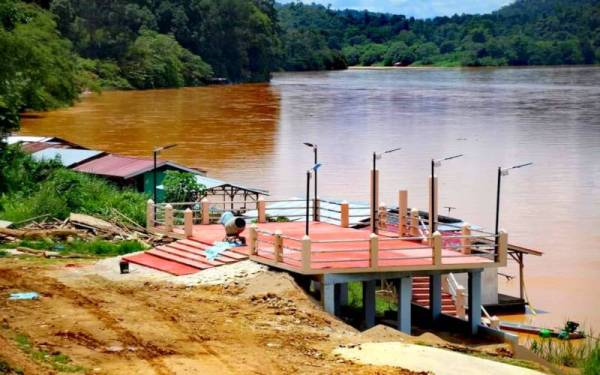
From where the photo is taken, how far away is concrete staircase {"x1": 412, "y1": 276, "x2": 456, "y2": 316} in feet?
64.7

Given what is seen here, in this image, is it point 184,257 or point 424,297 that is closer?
point 184,257

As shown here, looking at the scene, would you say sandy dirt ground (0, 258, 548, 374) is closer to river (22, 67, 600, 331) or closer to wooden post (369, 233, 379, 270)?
wooden post (369, 233, 379, 270)

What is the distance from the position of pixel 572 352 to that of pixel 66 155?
18.9 meters

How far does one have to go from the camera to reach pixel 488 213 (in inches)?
1272

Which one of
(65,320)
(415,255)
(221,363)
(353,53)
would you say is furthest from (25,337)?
(353,53)

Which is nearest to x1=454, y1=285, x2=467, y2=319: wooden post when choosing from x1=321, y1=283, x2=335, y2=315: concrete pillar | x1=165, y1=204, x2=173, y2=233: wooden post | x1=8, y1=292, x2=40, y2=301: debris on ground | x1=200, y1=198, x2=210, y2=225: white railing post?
x1=321, y1=283, x2=335, y2=315: concrete pillar

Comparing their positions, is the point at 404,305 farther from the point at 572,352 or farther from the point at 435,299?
the point at 572,352

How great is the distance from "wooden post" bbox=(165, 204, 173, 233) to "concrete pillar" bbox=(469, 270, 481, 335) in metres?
5.65

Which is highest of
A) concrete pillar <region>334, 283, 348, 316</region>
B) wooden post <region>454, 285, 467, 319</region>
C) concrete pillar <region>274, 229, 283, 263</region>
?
concrete pillar <region>274, 229, 283, 263</region>

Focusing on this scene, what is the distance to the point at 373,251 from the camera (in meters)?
16.3

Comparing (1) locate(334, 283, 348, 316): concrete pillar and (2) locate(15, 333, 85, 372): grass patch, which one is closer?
(2) locate(15, 333, 85, 372): grass patch

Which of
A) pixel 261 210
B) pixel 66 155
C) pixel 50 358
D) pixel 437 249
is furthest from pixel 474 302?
pixel 66 155

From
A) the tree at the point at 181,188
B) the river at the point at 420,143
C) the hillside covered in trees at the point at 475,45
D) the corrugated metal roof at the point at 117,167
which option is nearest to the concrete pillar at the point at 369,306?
the river at the point at 420,143

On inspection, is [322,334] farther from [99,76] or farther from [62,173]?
[99,76]
